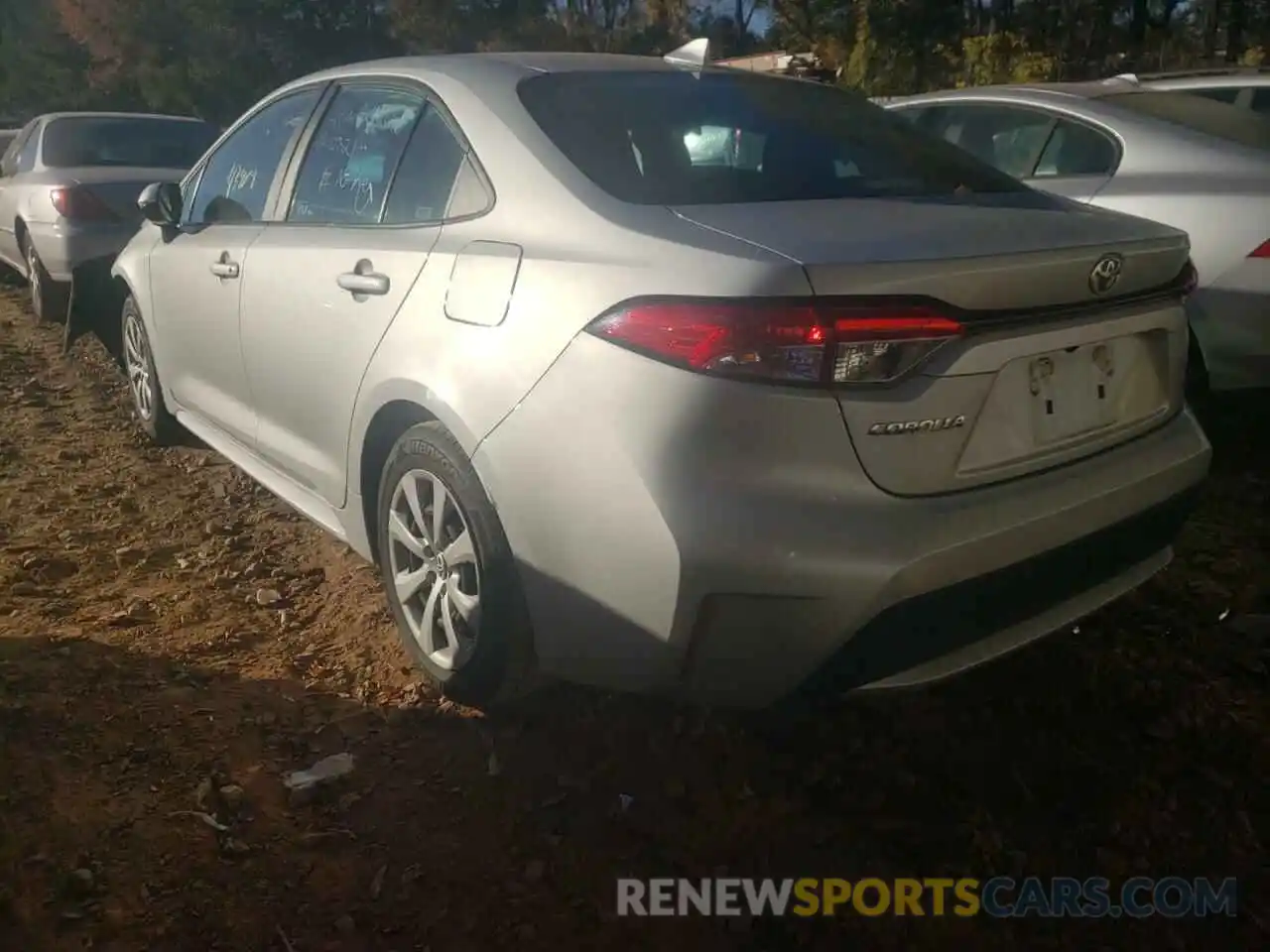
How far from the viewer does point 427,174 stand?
280cm

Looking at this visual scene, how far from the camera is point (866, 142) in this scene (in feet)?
9.08

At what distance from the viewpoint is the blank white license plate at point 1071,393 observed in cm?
217

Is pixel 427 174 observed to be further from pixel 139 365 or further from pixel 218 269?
pixel 139 365

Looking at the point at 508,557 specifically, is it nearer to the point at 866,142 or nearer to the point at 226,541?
the point at 866,142

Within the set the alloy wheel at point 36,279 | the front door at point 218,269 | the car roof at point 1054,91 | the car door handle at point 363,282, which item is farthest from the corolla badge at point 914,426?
the alloy wheel at point 36,279

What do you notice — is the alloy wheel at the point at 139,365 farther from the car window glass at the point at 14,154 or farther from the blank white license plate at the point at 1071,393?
the car window glass at the point at 14,154

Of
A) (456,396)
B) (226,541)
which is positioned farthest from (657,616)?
(226,541)

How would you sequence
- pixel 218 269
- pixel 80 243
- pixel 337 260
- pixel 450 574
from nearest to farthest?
1. pixel 450 574
2. pixel 337 260
3. pixel 218 269
4. pixel 80 243

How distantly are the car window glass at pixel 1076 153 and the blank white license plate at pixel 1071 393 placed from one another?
2572 millimetres

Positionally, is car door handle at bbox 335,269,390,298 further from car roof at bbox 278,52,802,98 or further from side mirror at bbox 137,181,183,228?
side mirror at bbox 137,181,183,228

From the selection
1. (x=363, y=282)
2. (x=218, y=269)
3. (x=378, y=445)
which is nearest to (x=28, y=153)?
(x=218, y=269)

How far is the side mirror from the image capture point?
4.04 m

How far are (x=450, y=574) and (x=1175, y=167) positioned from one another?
10.7ft

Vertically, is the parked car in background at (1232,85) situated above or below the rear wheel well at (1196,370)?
above
